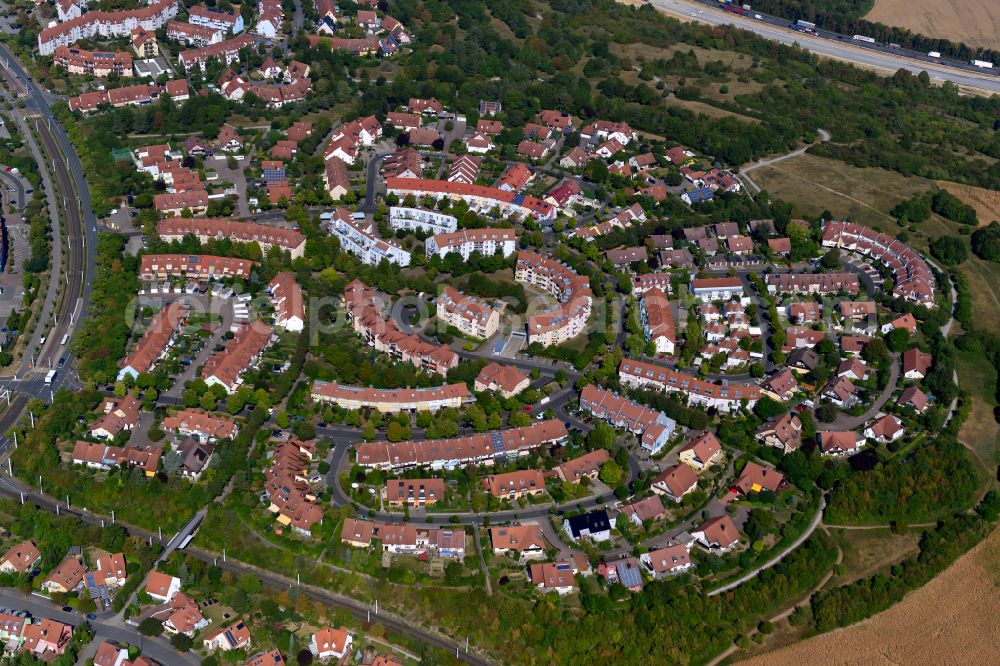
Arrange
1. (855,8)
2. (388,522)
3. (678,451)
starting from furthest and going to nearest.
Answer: (855,8) → (678,451) → (388,522)

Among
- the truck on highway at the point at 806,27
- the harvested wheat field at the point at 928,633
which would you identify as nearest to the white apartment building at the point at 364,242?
the harvested wheat field at the point at 928,633

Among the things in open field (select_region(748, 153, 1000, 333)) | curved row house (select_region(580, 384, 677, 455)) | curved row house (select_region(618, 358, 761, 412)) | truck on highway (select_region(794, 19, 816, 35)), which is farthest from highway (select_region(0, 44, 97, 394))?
truck on highway (select_region(794, 19, 816, 35))

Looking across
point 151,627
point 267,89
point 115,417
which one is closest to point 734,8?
point 267,89

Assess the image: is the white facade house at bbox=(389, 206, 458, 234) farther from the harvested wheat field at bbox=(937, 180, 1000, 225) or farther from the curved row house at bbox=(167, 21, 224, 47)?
the harvested wheat field at bbox=(937, 180, 1000, 225)

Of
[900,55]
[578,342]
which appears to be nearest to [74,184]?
[578,342]

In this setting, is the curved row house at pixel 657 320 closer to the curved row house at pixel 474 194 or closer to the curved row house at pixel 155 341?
the curved row house at pixel 474 194

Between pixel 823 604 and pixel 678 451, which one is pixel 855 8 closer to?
pixel 678 451

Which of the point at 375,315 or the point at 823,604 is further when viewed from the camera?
the point at 375,315
